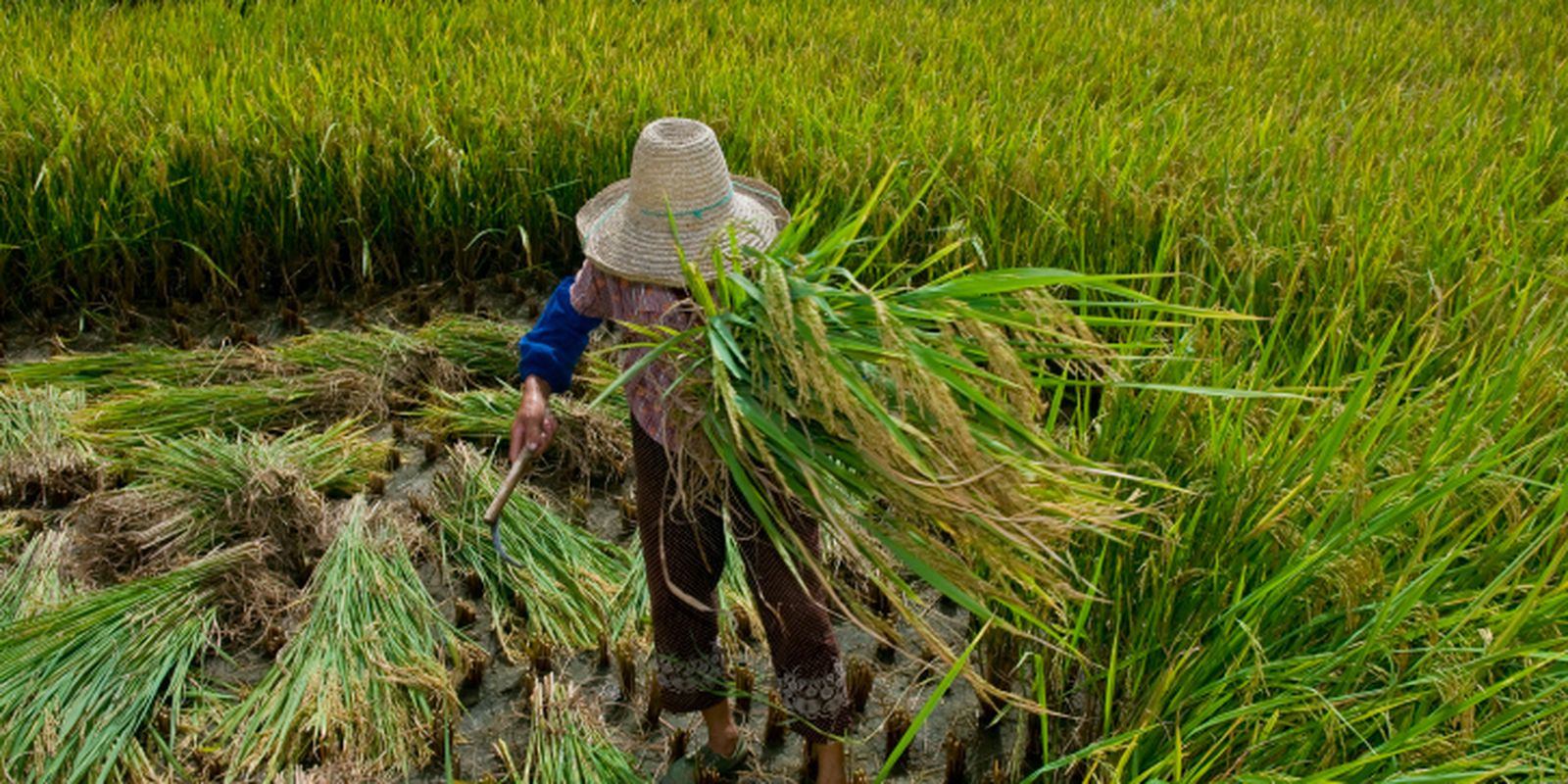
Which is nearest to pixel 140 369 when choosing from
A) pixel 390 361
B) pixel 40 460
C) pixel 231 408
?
pixel 231 408

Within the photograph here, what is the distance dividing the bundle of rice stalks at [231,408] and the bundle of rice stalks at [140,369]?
0.09m

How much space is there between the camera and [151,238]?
318cm

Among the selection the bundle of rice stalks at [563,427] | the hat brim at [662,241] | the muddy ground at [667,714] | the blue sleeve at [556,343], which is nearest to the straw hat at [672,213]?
the hat brim at [662,241]

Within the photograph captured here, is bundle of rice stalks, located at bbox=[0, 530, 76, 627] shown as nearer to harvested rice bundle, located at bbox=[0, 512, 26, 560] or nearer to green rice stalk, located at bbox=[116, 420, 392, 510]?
harvested rice bundle, located at bbox=[0, 512, 26, 560]

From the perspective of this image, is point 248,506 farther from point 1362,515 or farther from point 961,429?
point 1362,515

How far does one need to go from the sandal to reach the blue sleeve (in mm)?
588

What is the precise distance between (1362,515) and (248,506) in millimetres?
1787

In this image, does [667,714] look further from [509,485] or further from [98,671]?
[98,671]

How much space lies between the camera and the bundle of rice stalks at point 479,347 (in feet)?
9.66

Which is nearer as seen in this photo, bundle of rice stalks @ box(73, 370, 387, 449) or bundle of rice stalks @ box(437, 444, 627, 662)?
bundle of rice stalks @ box(437, 444, 627, 662)

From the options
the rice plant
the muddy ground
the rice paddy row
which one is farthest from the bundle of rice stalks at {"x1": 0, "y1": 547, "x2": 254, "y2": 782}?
the rice plant

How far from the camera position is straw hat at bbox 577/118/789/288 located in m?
1.59

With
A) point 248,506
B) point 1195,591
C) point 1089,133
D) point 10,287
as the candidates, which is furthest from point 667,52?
point 1195,591

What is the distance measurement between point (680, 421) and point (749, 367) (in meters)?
0.11
